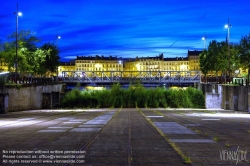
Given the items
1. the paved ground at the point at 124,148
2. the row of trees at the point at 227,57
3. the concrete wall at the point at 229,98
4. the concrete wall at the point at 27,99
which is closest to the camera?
the paved ground at the point at 124,148

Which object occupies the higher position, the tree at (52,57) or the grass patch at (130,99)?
the tree at (52,57)

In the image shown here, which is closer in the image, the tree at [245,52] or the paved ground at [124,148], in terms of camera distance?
the paved ground at [124,148]

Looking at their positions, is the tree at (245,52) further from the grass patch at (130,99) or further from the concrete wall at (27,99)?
the concrete wall at (27,99)

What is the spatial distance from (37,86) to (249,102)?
24230 mm

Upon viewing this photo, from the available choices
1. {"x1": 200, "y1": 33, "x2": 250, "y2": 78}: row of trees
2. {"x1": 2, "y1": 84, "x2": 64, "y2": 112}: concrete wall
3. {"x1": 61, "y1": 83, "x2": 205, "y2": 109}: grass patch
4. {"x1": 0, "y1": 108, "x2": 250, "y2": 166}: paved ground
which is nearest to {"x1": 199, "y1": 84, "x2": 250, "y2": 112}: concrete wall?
{"x1": 61, "y1": 83, "x2": 205, "y2": 109}: grass patch

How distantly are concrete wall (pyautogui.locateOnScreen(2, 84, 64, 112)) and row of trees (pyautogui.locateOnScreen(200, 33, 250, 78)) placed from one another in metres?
25.1

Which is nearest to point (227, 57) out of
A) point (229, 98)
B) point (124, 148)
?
point (229, 98)

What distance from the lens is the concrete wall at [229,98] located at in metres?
37.2

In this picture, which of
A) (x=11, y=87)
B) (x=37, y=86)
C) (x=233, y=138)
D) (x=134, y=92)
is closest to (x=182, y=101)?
(x=134, y=92)

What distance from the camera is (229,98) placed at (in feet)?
137
